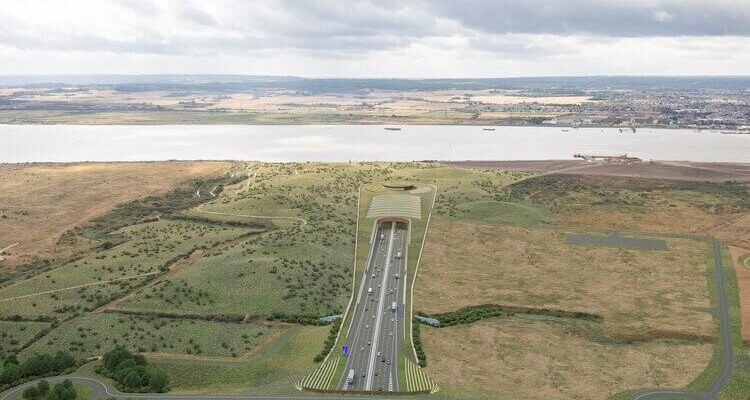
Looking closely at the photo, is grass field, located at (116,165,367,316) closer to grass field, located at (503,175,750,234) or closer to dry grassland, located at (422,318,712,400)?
dry grassland, located at (422,318,712,400)

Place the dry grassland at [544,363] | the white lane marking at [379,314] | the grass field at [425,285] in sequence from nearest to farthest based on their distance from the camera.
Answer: the dry grassland at [544,363], the white lane marking at [379,314], the grass field at [425,285]

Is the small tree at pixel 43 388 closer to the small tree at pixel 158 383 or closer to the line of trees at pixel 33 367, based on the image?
the line of trees at pixel 33 367

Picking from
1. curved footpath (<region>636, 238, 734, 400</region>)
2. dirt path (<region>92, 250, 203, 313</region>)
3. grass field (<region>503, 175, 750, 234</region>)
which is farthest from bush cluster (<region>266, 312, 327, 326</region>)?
grass field (<region>503, 175, 750, 234</region>)

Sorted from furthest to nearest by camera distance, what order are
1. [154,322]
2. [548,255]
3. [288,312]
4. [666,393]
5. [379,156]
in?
1. [379,156]
2. [548,255]
3. [288,312]
4. [154,322]
5. [666,393]

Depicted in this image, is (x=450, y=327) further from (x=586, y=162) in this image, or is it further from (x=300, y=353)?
(x=586, y=162)

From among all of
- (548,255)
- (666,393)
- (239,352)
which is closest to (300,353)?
(239,352)

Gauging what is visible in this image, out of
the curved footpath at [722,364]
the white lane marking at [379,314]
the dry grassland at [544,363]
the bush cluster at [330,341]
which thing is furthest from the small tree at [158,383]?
the curved footpath at [722,364]

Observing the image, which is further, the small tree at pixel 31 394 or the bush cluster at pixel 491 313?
the bush cluster at pixel 491 313
